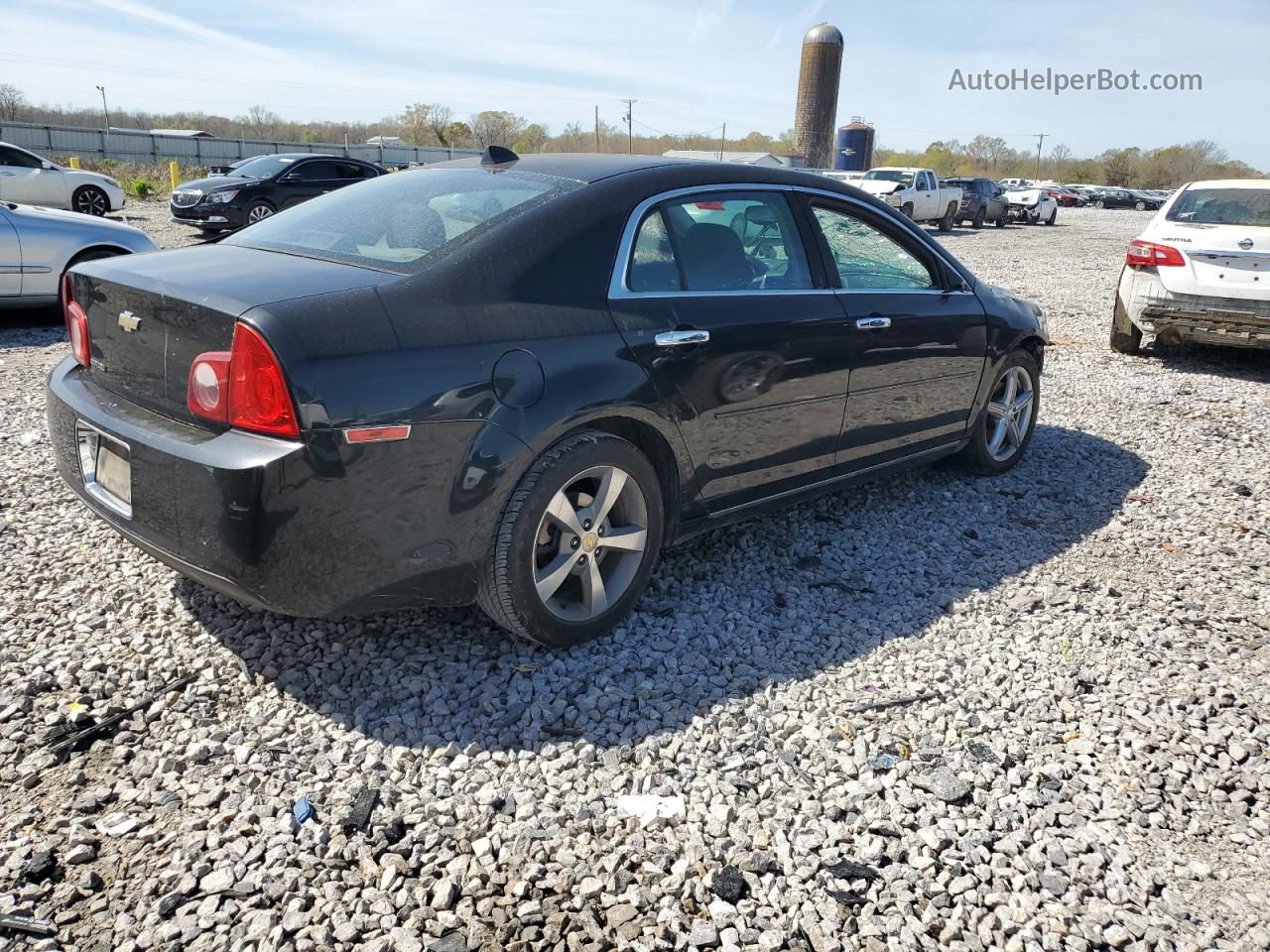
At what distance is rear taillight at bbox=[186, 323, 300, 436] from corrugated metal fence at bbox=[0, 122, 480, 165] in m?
35.2

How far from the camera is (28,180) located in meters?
17.5

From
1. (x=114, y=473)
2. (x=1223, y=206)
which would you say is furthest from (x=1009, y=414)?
(x=1223, y=206)

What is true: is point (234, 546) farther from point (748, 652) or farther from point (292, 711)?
point (748, 652)

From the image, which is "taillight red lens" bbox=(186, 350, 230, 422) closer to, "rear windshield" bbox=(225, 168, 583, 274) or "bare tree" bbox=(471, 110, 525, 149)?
"rear windshield" bbox=(225, 168, 583, 274)

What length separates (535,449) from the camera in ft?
10.0

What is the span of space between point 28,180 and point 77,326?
57.6 feet

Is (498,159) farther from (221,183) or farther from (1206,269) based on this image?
(221,183)

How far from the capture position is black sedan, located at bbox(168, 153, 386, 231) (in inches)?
653

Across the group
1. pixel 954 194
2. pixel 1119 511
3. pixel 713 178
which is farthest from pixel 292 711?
pixel 954 194

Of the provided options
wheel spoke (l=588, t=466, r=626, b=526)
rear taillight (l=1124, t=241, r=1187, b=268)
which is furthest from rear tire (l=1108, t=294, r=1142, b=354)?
wheel spoke (l=588, t=466, r=626, b=526)

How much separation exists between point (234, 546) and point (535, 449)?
0.94 m

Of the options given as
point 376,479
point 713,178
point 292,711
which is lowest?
point 292,711

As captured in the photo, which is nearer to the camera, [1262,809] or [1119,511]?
[1262,809]

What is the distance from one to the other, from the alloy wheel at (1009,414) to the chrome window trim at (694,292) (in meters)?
1.19
